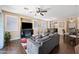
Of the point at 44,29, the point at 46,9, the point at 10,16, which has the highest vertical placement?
the point at 46,9

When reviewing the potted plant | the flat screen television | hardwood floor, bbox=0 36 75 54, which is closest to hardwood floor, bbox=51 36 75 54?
hardwood floor, bbox=0 36 75 54

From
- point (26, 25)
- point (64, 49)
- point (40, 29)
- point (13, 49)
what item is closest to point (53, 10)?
point (40, 29)

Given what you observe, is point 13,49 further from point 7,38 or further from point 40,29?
point 40,29

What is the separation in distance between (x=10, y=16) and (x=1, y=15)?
176mm

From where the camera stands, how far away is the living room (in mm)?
2121

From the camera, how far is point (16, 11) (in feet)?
6.96

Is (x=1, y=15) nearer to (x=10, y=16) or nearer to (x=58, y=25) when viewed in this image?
(x=10, y=16)

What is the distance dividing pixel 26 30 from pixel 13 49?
19.2 inches

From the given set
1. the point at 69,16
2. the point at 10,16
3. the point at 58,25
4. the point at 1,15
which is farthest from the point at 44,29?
the point at 1,15

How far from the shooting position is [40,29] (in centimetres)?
224

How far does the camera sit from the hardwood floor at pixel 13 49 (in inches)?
82.7

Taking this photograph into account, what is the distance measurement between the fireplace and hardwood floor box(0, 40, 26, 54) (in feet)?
0.70

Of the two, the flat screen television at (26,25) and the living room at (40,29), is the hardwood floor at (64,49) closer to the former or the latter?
the living room at (40,29)

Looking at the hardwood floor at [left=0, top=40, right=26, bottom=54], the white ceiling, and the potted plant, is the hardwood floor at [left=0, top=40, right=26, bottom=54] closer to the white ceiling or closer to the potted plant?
the potted plant
